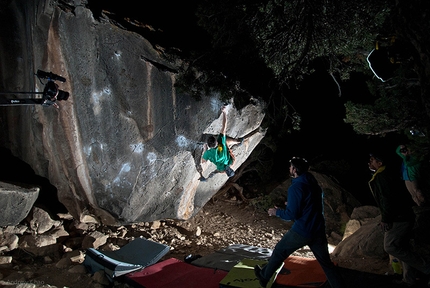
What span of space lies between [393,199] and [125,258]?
15.2ft

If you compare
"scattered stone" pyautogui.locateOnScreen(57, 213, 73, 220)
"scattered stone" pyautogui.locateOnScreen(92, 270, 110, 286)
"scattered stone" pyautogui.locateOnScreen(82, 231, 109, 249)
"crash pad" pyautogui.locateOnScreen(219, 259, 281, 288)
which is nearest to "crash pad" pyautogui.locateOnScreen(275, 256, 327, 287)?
"crash pad" pyautogui.locateOnScreen(219, 259, 281, 288)

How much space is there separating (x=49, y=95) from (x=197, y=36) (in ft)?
13.3

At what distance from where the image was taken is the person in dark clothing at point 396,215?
3961 millimetres

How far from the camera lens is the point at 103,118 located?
20.8 feet

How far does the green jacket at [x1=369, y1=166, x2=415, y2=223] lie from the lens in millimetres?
3953

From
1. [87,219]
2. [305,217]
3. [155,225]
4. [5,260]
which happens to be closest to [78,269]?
[5,260]

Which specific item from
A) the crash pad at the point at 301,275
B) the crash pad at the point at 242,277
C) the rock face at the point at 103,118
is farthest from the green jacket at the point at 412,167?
the rock face at the point at 103,118

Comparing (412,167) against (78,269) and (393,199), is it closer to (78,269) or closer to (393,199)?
(393,199)

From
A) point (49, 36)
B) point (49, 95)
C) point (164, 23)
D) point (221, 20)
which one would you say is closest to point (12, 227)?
point (49, 95)

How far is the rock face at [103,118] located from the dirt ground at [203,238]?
24.6 inches

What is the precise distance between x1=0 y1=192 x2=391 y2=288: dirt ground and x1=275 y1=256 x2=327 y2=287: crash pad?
3.66 feet

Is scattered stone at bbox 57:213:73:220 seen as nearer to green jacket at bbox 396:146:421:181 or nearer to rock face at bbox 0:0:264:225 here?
rock face at bbox 0:0:264:225

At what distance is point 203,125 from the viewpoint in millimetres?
6906

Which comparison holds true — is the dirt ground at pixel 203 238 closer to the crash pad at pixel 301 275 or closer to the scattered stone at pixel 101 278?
the scattered stone at pixel 101 278
